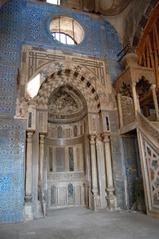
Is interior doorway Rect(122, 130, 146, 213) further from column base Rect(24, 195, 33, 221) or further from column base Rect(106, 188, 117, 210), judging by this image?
column base Rect(24, 195, 33, 221)

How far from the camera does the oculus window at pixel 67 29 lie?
8.55m

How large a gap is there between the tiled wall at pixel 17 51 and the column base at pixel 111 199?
2.68m

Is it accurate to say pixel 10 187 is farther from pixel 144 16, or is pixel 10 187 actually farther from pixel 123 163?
pixel 144 16

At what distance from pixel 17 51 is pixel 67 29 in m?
2.95

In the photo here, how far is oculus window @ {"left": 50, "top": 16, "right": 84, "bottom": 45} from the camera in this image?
28.1ft

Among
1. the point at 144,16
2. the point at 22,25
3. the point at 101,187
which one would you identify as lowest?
the point at 101,187

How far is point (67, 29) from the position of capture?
29.3 ft

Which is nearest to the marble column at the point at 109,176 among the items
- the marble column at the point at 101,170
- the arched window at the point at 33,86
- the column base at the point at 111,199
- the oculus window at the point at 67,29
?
the column base at the point at 111,199

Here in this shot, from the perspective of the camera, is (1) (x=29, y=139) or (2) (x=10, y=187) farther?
(1) (x=29, y=139)

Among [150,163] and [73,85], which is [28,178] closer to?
[150,163]

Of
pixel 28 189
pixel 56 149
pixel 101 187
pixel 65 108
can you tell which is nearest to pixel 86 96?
pixel 65 108

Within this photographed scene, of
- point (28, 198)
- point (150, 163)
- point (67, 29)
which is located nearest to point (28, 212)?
point (28, 198)

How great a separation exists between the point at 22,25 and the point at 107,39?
3.40 metres

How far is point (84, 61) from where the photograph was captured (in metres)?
7.78
